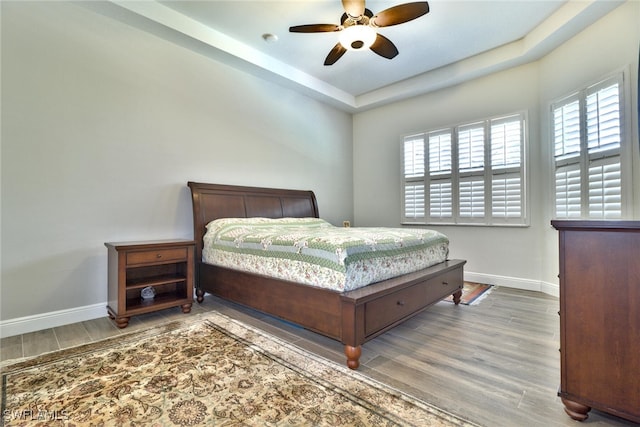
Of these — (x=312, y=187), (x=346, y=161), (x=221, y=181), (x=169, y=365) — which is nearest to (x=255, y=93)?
(x=221, y=181)

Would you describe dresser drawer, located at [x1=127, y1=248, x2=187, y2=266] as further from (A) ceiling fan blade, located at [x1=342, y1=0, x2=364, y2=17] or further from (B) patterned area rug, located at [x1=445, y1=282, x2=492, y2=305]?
(B) patterned area rug, located at [x1=445, y1=282, x2=492, y2=305]

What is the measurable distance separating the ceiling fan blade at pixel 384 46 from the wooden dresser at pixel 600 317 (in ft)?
8.02

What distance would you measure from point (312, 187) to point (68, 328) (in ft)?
11.7

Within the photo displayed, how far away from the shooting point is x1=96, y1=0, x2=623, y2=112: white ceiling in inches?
120

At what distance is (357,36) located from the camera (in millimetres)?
2828

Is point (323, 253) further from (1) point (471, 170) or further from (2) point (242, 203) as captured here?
(1) point (471, 170)

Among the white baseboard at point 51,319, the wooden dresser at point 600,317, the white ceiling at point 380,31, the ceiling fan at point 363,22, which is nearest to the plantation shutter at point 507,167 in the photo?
the white ceiling at point 380,31

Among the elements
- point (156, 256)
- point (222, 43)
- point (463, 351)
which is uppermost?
point (222, 43)

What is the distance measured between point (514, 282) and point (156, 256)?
4.35 meters

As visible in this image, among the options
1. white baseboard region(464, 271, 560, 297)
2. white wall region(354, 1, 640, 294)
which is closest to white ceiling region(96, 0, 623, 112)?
white wall region(354, 1, 640, 294)

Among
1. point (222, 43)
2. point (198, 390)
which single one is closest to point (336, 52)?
point (222, 43)

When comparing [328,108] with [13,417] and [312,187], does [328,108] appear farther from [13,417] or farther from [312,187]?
[13,417]

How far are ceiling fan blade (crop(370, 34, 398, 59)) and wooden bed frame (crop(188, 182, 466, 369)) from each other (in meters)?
2.27

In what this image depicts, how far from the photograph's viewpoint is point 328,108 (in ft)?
17.7
